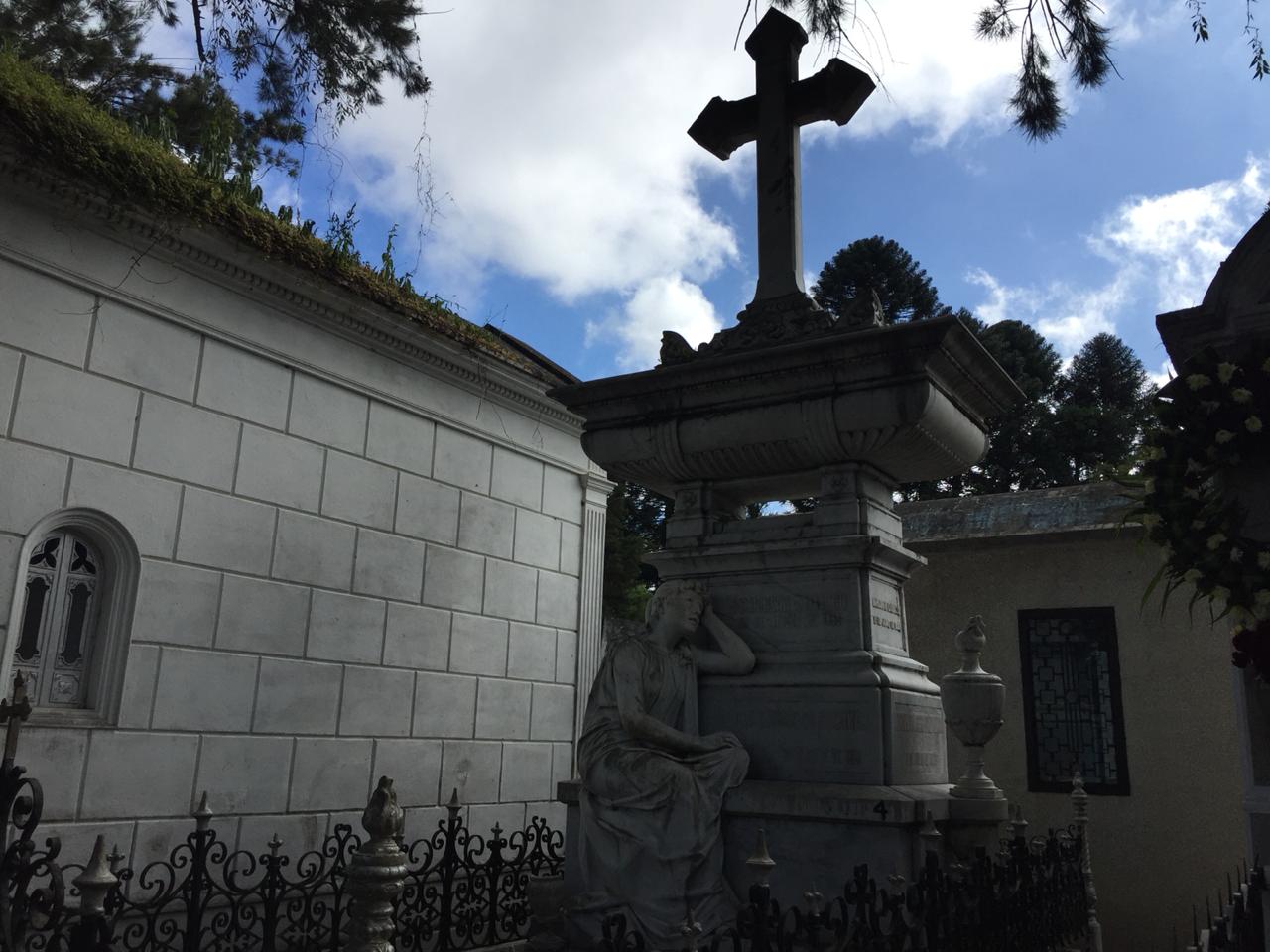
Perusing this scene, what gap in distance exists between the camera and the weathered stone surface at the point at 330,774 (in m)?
7.51

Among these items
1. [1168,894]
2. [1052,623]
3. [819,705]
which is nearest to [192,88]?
[819,705]

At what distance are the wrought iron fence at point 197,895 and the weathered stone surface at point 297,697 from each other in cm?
87

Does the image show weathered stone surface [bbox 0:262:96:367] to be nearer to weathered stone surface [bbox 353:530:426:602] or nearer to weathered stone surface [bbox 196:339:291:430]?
weathered stone surface [bbox 196:339:291:430]

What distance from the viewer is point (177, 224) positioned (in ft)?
23.1

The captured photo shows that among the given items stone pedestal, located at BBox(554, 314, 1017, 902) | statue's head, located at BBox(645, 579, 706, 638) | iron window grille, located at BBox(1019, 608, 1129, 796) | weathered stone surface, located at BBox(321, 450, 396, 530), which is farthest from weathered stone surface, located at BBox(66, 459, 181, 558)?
iron window grille, located at BBox(1019, 608, 1129, 796)

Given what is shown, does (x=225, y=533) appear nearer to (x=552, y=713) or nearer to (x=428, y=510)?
(x=428, y=510)

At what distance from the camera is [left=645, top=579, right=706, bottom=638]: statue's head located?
19.2 ft

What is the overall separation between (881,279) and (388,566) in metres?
24.0

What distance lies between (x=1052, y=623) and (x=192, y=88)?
34.3ft

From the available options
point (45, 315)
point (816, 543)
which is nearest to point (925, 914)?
point (816, 543)

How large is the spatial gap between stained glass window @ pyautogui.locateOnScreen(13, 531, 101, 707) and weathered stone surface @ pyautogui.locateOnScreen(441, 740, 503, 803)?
3.14 m

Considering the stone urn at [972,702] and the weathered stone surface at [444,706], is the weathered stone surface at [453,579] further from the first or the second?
the stone urn at [972,702]

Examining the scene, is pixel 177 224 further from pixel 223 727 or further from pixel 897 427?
pixel 897 427

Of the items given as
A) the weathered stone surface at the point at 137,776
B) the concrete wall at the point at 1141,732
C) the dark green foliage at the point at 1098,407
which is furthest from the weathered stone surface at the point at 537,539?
the dark green foliage at the point at 1098,407
